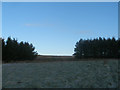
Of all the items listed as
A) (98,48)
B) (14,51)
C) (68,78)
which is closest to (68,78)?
(68,78)

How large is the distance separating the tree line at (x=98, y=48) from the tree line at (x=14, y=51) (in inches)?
446

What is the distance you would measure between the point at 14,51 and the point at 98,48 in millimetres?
17953

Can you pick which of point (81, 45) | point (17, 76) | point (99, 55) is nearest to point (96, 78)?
point (17, 76)

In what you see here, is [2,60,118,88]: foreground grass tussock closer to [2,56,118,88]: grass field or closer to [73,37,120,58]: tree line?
[2,56,118,88]: grass field

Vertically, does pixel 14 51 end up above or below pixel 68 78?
above

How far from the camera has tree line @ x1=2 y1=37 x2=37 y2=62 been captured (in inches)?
1161

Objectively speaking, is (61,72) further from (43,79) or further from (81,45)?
(81,45)

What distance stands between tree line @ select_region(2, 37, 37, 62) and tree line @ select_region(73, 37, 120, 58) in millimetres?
11321

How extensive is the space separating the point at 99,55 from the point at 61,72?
26653 mm

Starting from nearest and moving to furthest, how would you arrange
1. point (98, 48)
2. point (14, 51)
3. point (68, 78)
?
point (68, 78)
point (14, 51)
point (98, 48)

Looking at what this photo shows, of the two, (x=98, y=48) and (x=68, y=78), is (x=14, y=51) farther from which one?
(x=68, y=78)

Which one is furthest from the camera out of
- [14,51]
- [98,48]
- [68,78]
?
[98,48]

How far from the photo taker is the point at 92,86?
8664 millimetres

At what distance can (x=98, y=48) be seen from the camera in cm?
3712
